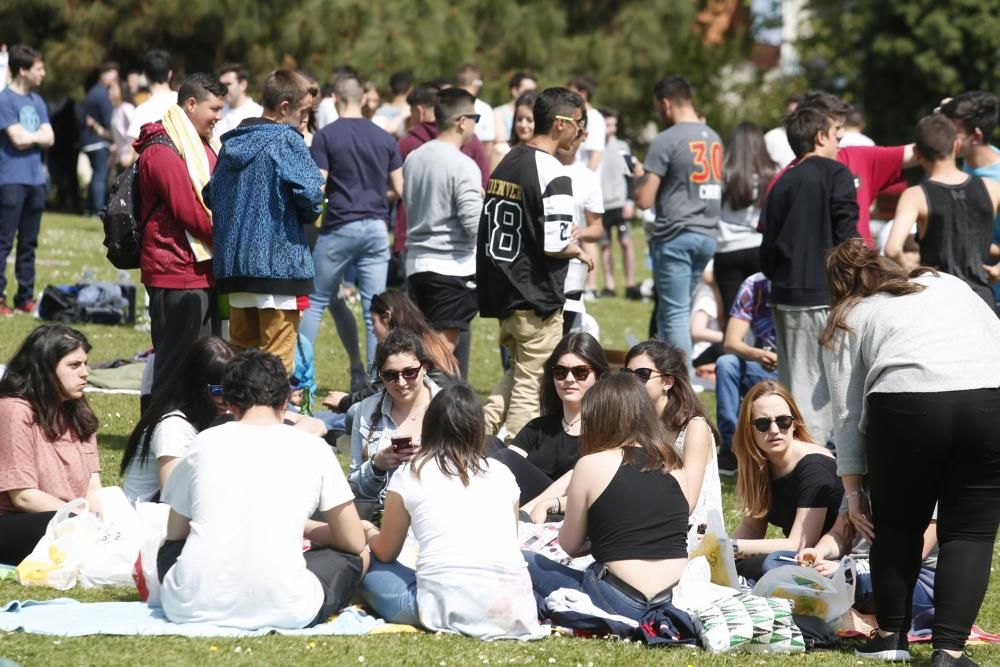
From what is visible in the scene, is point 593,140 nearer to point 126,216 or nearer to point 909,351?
point 126,216

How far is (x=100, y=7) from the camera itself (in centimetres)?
2228

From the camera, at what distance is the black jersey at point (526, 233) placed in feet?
25.3

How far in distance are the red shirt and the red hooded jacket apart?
323cm

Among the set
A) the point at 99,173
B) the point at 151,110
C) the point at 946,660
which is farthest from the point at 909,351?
the point at 99,173

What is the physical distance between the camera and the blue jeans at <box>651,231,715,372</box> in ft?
32.2

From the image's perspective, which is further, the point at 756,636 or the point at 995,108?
the point at 995,108

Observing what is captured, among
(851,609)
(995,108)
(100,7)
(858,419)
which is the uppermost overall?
(100,7)

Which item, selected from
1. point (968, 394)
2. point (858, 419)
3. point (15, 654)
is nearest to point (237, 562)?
point (15, 654)

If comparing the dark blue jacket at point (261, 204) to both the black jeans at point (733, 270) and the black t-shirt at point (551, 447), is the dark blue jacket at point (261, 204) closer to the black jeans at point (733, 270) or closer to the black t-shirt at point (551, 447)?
the black t-shirt at point (551, 447)

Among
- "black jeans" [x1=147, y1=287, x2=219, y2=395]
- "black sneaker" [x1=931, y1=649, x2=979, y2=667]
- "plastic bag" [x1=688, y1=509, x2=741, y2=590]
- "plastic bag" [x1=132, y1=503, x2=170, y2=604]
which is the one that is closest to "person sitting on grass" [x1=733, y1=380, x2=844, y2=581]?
"plastic bag" [x1=688, y1=509, x2=741, y2=590]

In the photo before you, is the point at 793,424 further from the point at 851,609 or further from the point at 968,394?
the point at 968,394

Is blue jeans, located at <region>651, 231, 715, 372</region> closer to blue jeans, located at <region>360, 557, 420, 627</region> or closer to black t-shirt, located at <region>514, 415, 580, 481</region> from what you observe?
black t-shirt, located at <region>514, 415, 580, 481</region>

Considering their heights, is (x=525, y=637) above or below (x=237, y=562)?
below

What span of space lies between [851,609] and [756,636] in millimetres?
561
